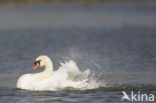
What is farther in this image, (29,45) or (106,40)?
(106,40)

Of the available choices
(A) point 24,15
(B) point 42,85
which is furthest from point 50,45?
(A) point 24,15

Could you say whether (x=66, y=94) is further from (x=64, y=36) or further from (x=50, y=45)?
(x=64, y=36)

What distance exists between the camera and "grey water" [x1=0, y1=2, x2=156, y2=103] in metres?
11.6

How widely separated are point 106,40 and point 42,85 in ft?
38.8

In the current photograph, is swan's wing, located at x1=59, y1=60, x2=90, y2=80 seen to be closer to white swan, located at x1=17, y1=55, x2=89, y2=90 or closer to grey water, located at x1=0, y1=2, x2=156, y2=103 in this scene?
white swan, located at x1=17, y1=55, x2=89, y2=90

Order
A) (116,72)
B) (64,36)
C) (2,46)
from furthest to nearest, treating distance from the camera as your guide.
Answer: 1. (64,36)
2. (2,46)
3. (116,72)

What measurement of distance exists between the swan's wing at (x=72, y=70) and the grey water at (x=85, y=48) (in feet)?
1.68

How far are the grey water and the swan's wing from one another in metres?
0.51

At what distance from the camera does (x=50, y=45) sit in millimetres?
21609

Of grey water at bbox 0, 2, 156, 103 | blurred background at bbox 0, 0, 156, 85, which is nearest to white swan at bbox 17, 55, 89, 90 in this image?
grey water at bbox 0, 2, 156, 103

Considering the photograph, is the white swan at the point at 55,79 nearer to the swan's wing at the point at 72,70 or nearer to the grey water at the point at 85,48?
the swan's wing at the point at 72,70

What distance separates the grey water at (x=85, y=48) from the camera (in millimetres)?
11609

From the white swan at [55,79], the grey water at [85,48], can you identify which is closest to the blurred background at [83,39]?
the grey water at [85,48]

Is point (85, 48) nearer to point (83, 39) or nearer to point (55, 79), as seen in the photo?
point (83, 39)
